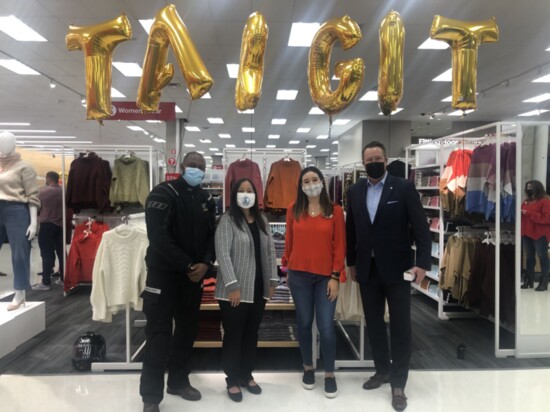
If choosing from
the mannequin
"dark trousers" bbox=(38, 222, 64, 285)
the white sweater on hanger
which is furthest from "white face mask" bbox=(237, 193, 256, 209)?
"dark trousers" bbox=(38, 222, 64, 285)

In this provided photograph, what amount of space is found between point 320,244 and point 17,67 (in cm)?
741

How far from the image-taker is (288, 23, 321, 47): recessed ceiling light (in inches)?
204

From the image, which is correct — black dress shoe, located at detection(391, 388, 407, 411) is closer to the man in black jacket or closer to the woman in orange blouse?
the woman in orange blouse

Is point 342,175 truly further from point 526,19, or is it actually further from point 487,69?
point 526,19

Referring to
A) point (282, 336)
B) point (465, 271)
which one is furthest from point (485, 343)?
point (282, 336)

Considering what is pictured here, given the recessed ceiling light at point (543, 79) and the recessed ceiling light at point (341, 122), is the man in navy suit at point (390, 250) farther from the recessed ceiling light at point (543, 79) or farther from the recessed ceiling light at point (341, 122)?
the recessed ceiling light at point (341, 122)

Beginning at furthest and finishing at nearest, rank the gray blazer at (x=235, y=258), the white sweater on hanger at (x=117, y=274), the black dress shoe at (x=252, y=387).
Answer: the white sweater on hanger at (x=117, y=274) < the black dress shoe at (x=252, y=387) < the gray blazer at (x=235, y=258)

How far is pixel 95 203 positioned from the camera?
485 centimetres

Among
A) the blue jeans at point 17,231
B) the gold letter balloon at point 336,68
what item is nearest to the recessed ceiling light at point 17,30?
the blue jeans at point 17,231

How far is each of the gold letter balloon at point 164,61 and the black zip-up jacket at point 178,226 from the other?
0.61 m

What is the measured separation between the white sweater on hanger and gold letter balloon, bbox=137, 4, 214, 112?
1078mm

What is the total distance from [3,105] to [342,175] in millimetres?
9033

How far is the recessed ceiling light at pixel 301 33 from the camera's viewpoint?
204 inches

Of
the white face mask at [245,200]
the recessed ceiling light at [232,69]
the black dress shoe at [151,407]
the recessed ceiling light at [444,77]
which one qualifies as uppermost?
the recessed ceiling light at [444,77]
